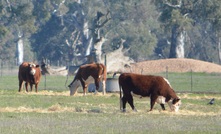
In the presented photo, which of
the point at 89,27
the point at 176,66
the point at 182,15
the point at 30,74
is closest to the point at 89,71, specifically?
the point at 30,74

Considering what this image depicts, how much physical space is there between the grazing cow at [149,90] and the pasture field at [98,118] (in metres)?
0.42

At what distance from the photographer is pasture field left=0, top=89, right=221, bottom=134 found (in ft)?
63.9

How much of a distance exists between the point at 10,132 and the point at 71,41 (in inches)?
3134

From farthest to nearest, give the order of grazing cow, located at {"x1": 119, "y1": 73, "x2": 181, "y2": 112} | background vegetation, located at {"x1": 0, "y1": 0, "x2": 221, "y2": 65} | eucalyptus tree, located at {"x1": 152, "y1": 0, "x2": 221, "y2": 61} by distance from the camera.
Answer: background vegetation, located at {"x1": 0, "y1": 0, "x2": 221, "y2": 65}
eucalyptus tree, located at {"x1": 152, "y1": 0, "x2": 221, "y2": 61}
grazing cow, located at {"x1": 119, "y1": 73, "x2": 181, "y2": 112}

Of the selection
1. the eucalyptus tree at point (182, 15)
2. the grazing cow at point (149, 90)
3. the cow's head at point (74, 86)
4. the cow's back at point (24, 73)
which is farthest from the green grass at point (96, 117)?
the eucalyptus tree at point (182, 15)

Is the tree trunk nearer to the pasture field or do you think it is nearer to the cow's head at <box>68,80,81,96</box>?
the cow's head at <box>68,80,81,96</box>

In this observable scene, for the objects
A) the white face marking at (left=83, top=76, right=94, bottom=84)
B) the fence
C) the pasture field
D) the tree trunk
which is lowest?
the pasture field

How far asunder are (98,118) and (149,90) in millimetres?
3347

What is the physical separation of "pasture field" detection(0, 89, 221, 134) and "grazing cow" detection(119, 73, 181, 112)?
1.38 ft

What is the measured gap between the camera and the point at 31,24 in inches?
3332

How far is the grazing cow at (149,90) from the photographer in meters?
25.5

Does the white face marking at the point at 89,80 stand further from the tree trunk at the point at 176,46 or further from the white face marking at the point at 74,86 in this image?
the tree trunk at the point at 176,46

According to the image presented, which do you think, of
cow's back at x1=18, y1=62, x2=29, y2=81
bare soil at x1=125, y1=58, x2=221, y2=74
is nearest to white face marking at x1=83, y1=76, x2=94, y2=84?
cow's back at x1=18, y1=62, x2=29, y2=81

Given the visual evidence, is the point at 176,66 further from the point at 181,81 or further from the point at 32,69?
the point at 32,69
